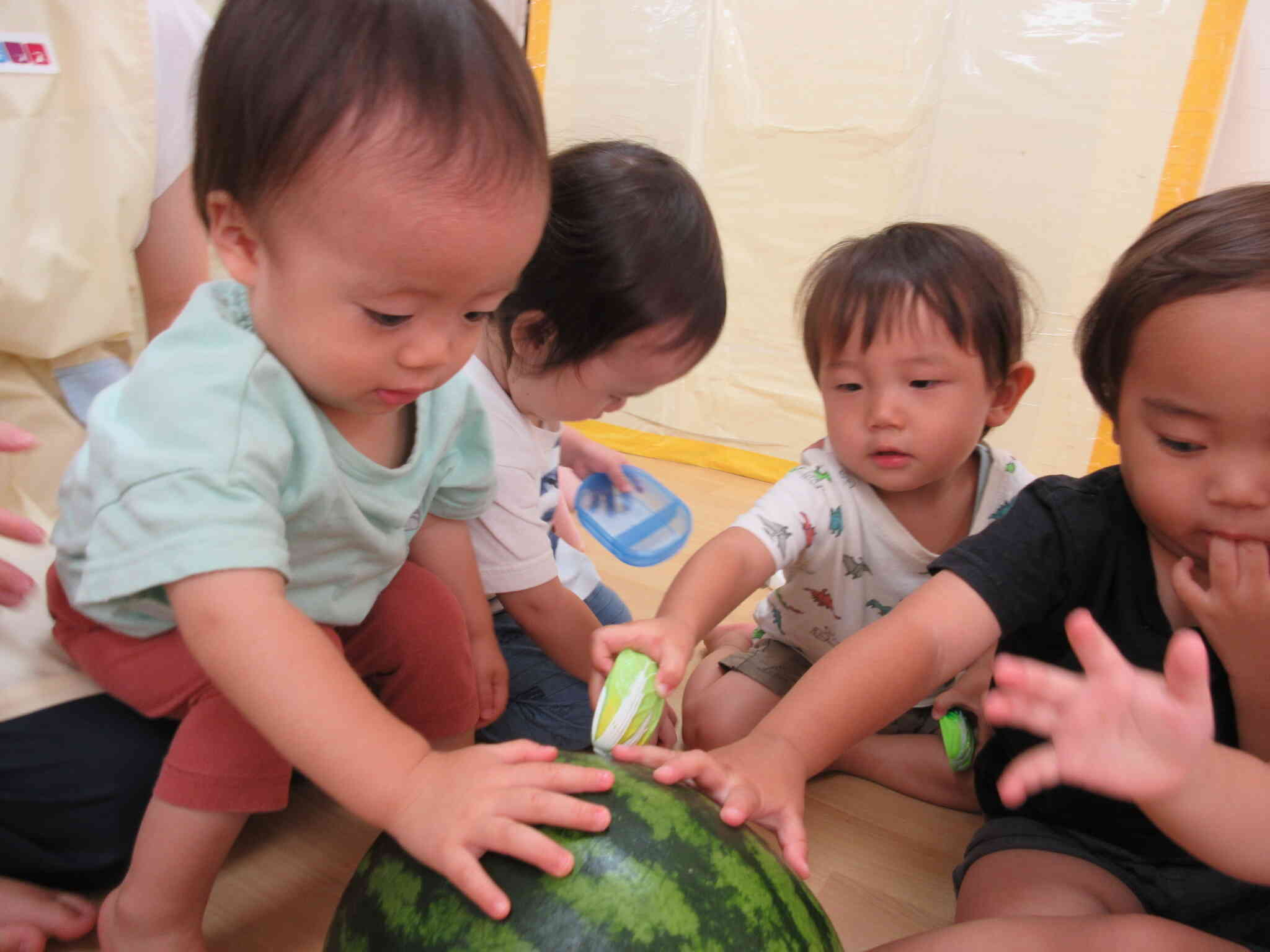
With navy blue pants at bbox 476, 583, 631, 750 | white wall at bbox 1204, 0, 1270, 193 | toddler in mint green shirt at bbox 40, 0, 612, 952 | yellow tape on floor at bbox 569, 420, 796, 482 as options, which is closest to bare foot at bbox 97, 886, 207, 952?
toddler in mint green shirt at bbox 40, 0, 612, 952

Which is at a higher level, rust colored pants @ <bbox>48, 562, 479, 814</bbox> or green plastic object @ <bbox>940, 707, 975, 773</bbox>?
rust colored pants @ <bbox>48, 562, 479, 814</bbox>

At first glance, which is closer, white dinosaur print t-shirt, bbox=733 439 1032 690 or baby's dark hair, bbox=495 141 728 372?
baby's dark hair, bbox=495 141 728 372

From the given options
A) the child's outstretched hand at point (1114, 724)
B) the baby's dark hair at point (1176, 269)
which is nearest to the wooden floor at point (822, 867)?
the child's outstretched hand at point (1114, 724)

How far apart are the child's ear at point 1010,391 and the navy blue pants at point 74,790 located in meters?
1.21

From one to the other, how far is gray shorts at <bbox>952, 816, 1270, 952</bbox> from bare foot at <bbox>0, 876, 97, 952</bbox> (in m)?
0.99

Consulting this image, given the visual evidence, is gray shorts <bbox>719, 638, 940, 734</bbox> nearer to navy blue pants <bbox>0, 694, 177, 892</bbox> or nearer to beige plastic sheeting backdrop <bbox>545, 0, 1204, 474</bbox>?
navy blue pants <bbox>0, 694, 177, 892</bbox>

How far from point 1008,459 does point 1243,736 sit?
0.58 meters

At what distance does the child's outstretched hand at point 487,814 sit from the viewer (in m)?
0.67

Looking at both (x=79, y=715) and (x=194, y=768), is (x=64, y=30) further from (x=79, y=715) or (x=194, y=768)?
(x=194, y=768)

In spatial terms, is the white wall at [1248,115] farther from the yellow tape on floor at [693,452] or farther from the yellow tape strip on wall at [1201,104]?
the yellow tape on floor at [693,452]

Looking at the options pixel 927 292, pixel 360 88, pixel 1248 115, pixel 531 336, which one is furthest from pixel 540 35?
pixel 360 88

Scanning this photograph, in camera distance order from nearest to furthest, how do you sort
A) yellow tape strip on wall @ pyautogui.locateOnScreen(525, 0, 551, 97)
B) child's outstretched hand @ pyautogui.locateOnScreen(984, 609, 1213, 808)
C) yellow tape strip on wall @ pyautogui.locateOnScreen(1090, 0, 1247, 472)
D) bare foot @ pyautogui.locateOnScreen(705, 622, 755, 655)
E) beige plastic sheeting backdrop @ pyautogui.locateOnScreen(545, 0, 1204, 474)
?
child's outstretched hand @ pyautogui.locateOnScreen(984, 609, 1213, 808), bare foot @ pyautogui.locateOnScreen(705, 622, 755, 655), yellow tape strip on wall @ pyautogui.locateOnScreen(1090, 0, 1247, 472), beige plastic sheeting backdrop @ pyautogui.locateOnScreen(545, 0, 1204, 474), yellow tape strip on wall @ pyautogui.locateOnScreen(525, 0, 551, 97)

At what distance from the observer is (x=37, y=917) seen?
3.06 feet

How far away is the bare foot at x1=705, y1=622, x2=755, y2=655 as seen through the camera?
1.65 metres
